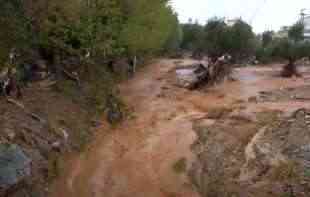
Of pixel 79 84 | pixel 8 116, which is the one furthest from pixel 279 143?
pixel 79 84

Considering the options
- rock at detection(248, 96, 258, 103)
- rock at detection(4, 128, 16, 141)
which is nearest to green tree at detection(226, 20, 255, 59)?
rock at detection(248, 96, 258, 103)

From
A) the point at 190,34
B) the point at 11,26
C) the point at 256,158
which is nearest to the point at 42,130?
the point at 11,26

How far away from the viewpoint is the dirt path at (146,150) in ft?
23.2

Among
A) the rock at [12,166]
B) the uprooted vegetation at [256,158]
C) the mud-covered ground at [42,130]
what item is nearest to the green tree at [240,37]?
the uprooted vegetation at [256,158]

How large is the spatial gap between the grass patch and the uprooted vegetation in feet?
0.83

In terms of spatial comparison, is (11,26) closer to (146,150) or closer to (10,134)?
(10,134)

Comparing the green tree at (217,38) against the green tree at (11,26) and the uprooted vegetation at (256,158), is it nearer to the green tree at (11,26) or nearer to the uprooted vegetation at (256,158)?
the uprooted vegetation at (256,158)

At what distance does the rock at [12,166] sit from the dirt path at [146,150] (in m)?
0.84

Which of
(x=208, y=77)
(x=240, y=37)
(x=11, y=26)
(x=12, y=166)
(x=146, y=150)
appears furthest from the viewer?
(x=240, y=37)

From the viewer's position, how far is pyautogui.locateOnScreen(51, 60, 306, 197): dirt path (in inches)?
278

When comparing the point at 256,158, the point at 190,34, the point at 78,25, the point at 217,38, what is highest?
the point at 190,34

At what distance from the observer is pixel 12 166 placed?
19.6ft

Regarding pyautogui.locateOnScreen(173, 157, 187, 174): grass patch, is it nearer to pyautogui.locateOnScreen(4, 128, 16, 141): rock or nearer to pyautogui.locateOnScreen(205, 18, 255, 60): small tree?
pyautogui.locateOnScreen(4, 128, 16, 141): rock

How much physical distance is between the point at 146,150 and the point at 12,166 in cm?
389
